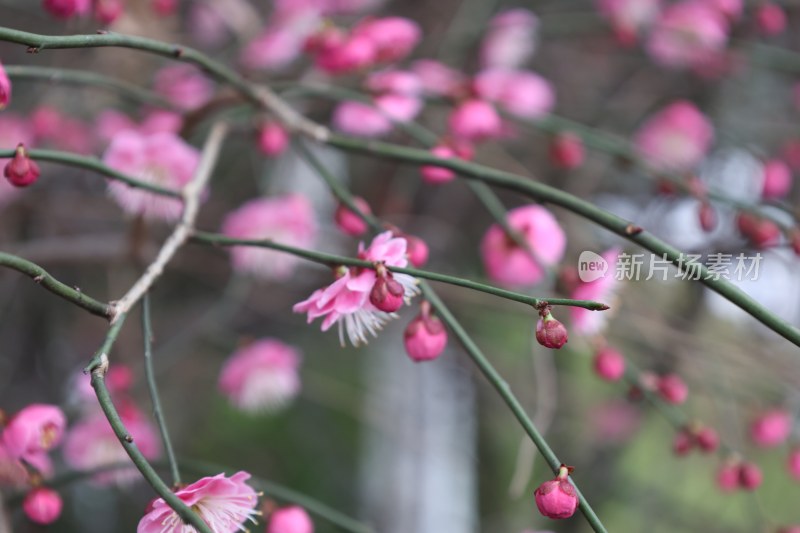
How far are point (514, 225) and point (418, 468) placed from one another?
61.3 inches

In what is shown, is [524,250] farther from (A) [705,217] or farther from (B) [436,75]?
(B) [436,75]

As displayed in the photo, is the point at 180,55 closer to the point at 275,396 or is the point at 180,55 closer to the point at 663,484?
the point at 275,396

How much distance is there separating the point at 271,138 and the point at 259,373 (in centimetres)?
41

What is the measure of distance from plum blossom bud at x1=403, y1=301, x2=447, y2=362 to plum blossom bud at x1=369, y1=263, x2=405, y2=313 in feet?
0.33

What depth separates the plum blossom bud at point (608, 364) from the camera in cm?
94

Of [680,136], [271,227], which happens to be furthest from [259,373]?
[680,136]

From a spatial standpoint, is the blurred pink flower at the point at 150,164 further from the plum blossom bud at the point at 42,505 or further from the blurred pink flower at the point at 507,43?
the blurred pink flower at the point at 507,43

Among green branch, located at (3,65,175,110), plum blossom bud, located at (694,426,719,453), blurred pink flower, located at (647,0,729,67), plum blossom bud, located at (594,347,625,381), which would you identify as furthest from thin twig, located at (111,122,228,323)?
blurred pink flower, located at (647,0,729,67)

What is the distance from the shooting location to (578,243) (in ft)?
5.30

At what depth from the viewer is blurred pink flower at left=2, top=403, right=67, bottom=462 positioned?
2.37ft

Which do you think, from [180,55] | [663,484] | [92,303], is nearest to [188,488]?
[92,303]

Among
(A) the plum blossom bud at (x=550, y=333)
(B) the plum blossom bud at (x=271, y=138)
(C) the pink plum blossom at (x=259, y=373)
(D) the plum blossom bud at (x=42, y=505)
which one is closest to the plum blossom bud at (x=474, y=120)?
(B) the plum blossom bud at (x=271, y=138)

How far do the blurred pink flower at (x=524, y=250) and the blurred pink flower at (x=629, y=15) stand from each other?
662mm

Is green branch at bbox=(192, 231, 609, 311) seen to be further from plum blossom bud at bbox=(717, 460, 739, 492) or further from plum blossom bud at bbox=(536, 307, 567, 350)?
plum blossom bud at bbox=(717, 460, 739, 492)
